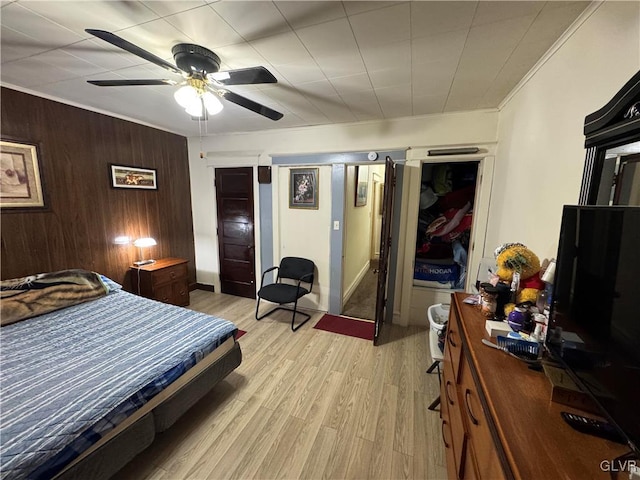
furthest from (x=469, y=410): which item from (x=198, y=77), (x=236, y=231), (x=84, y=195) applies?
(x=84, y=195)

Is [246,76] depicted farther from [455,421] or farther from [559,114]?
[455,421]

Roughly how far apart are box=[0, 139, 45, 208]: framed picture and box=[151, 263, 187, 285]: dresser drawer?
4.06ft

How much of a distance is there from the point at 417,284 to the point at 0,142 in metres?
4.35

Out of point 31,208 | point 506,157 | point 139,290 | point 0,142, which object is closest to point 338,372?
point 506,157

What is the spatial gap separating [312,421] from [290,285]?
5.58 ft

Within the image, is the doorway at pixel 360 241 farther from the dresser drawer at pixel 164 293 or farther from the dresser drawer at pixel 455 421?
the dresser drawer at pixel 164 293

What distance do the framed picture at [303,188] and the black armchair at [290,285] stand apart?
767 millimetres

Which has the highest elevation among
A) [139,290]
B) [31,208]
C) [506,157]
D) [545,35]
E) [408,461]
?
[545,35]

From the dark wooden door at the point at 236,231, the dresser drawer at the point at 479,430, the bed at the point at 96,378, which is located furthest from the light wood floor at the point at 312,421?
the dark wooden door at the point at 236,231

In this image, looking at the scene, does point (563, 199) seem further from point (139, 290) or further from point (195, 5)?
point (139, 290)

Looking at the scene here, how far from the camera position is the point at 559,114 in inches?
54.5

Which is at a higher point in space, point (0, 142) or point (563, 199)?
point (0, 142)

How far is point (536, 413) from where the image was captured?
731 mm

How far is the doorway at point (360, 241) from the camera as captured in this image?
3557 mm
